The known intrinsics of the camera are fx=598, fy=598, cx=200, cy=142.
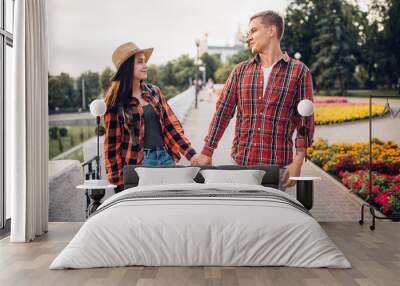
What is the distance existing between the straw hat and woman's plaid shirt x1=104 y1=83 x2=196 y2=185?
1.30 feet

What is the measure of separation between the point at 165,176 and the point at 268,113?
4.35 ft

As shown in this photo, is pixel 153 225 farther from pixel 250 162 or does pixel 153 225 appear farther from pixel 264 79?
pixel 264 79

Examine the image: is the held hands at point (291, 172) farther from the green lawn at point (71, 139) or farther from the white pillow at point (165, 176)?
the green lawn at point (71, 139)

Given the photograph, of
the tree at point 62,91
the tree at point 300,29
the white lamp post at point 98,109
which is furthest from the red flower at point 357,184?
the tree at point 62,91

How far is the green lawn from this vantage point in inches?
264

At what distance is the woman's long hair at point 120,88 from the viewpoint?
6559mm

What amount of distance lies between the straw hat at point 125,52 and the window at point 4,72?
114cm

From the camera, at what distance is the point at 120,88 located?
6598 millimetres

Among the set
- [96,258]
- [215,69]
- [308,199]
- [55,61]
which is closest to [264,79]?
[215,69]

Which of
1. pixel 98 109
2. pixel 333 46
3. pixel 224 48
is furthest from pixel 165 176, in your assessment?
A: pixel 333 46

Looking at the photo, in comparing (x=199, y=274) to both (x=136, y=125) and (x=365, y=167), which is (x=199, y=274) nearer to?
(x=136, y=125)

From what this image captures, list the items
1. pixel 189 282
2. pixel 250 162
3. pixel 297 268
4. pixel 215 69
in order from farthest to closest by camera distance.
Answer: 1. pixel 215 69
2. pixel 250 162
3. pixel 297 268
4. pixel 189 282

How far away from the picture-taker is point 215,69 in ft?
22.6

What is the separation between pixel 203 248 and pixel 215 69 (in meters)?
3.01
